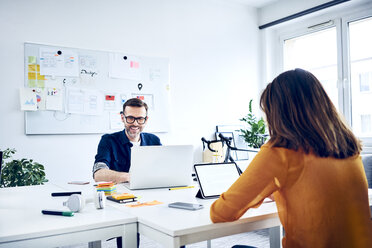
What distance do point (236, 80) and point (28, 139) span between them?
2648mm

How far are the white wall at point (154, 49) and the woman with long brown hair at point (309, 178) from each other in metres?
2.47

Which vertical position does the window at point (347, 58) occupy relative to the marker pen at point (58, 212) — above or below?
above

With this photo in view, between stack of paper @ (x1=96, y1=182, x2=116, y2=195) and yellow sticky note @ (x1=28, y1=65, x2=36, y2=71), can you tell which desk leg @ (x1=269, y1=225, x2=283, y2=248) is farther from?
yellow sticky note @ (x1=28, y1=65, x2=36, y2=71)

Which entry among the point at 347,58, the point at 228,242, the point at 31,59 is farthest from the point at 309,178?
the point at 347,58

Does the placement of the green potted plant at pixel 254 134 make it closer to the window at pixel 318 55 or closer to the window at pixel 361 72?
the window at pixel 318 55

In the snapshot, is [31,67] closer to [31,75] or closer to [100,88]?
[31,75]

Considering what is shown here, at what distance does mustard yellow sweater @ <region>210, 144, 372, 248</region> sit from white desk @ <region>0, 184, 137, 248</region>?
376 millimetres

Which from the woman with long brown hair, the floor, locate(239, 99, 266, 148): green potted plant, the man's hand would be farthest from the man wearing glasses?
locate(239, 99, 266, 148): green potted plant

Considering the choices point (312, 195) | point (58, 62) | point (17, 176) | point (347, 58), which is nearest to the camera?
point (312, 195)

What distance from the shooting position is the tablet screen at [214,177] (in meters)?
1.64

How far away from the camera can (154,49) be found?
385 cm

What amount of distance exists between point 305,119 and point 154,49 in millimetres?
2942

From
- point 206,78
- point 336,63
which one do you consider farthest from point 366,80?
point 206,78

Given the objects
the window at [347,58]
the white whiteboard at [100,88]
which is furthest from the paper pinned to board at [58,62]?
the window at [347,58]
